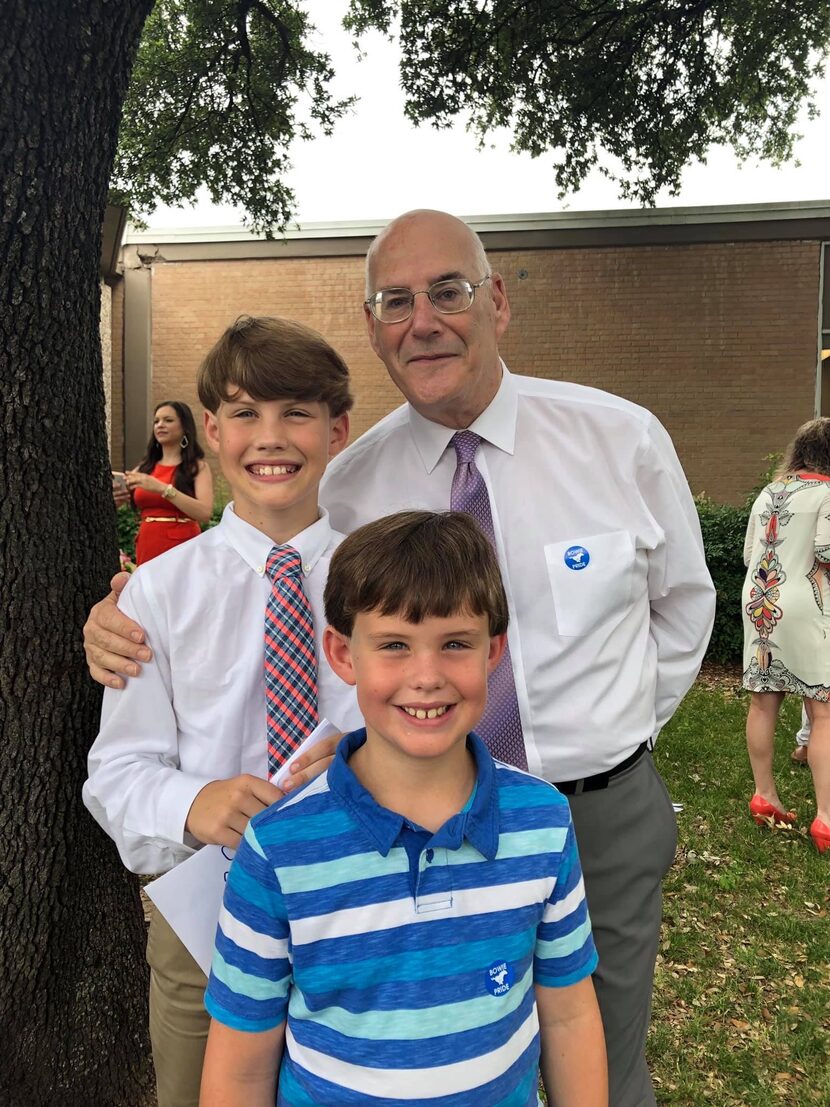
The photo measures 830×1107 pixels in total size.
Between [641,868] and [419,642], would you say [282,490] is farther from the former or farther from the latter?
[641,868]

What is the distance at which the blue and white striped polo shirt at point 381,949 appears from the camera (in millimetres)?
1252

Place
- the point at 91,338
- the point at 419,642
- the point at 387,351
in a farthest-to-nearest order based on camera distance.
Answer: the point at 91,338
the point at 387,351
the point at 419,642

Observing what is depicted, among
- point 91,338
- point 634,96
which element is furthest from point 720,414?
point 91,338

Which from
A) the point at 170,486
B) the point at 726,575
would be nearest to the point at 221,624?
the point at 170,486

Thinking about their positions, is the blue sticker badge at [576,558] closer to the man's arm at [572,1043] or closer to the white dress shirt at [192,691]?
the white dress shirt at [192,691]

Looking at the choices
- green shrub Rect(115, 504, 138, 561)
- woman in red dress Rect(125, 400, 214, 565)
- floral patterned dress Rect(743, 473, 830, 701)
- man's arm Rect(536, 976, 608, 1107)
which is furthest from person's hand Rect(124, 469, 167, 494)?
man's arm Rect(536, 976, 608, 1107)

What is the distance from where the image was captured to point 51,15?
2035mm

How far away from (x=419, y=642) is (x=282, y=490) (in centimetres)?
52

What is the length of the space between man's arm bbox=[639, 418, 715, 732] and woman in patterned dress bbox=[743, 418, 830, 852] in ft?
8.97

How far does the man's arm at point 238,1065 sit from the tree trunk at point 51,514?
105 centimetres

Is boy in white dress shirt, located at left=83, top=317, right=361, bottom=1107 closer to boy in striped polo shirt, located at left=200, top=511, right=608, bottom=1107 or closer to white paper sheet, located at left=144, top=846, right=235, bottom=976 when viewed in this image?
white paper sheet, located at left=144, top=846, right=235, bottom=976

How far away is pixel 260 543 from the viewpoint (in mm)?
1739

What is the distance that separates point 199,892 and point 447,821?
1.84 ft

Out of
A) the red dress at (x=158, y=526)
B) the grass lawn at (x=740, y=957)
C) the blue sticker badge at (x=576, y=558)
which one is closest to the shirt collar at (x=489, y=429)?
the blue sticker badge at (x=576, y=558)
